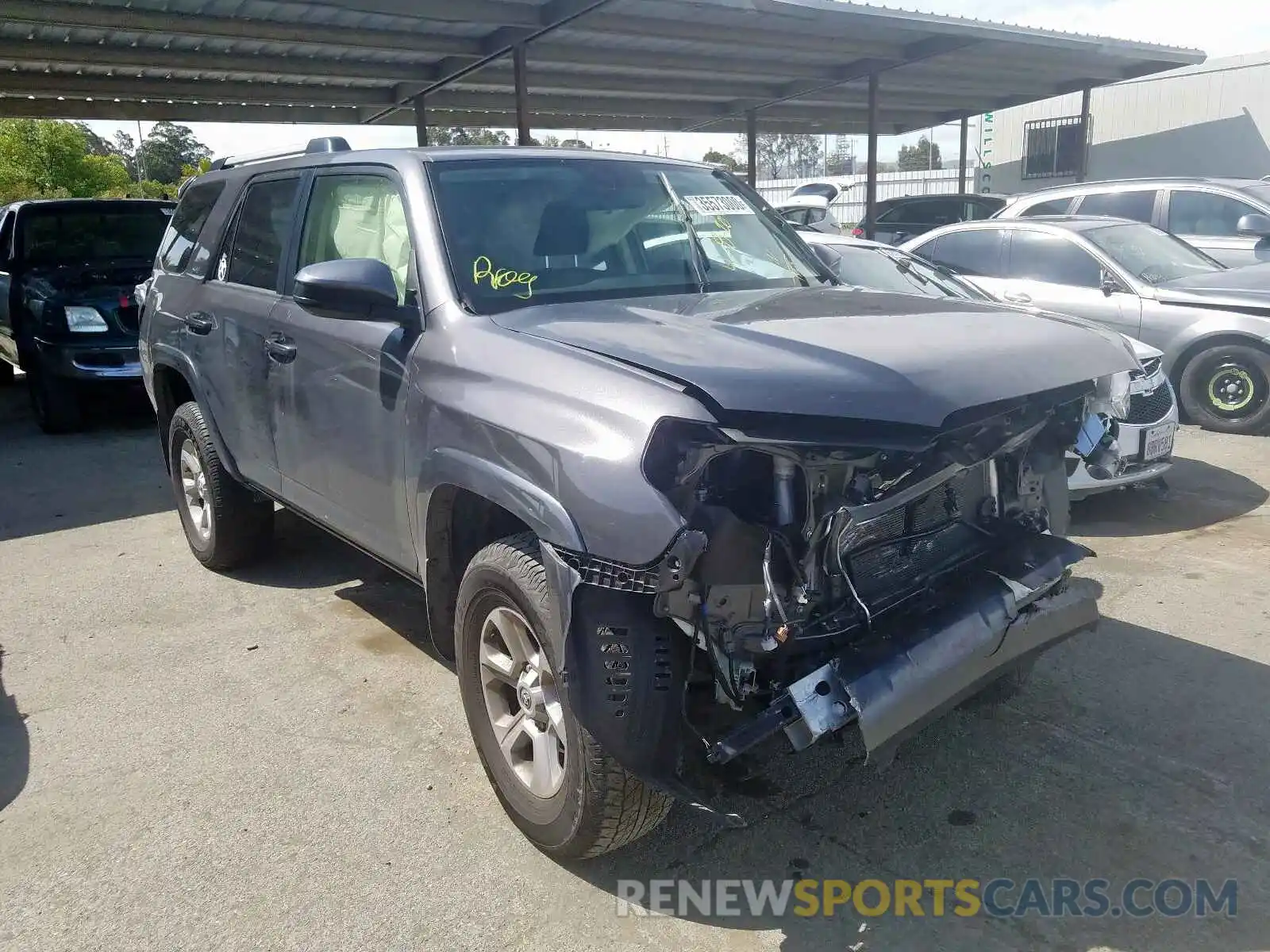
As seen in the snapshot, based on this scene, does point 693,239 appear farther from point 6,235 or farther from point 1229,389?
point 6,235

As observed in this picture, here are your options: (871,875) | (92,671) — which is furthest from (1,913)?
(871,875)

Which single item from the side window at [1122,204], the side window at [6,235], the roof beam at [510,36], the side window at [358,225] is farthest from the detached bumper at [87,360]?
the side window at [1122,204]

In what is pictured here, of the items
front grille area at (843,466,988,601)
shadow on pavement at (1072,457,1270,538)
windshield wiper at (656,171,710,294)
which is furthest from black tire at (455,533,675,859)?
shadow on pavement at (1072,457,1270,538)

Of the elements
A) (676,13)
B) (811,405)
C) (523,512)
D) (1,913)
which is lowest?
(1,913)

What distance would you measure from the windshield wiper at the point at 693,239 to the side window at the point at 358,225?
1.01 meters

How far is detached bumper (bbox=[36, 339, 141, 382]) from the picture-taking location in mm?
8555

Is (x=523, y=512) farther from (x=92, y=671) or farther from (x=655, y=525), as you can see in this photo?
(x=92, y=671)

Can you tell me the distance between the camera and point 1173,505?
6168 mm

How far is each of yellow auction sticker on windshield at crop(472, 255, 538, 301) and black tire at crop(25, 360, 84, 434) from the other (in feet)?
22.4

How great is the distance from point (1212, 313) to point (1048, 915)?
639cm

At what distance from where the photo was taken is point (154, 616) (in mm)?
4801

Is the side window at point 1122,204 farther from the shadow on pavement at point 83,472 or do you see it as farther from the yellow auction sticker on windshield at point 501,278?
the shadow on pavement at point 83,472

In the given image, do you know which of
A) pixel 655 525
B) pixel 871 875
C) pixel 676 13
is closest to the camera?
pixel 655 525

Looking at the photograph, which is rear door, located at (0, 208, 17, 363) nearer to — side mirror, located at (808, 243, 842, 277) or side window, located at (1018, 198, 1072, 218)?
side mirror, located at (808, 243, 842, 277)
